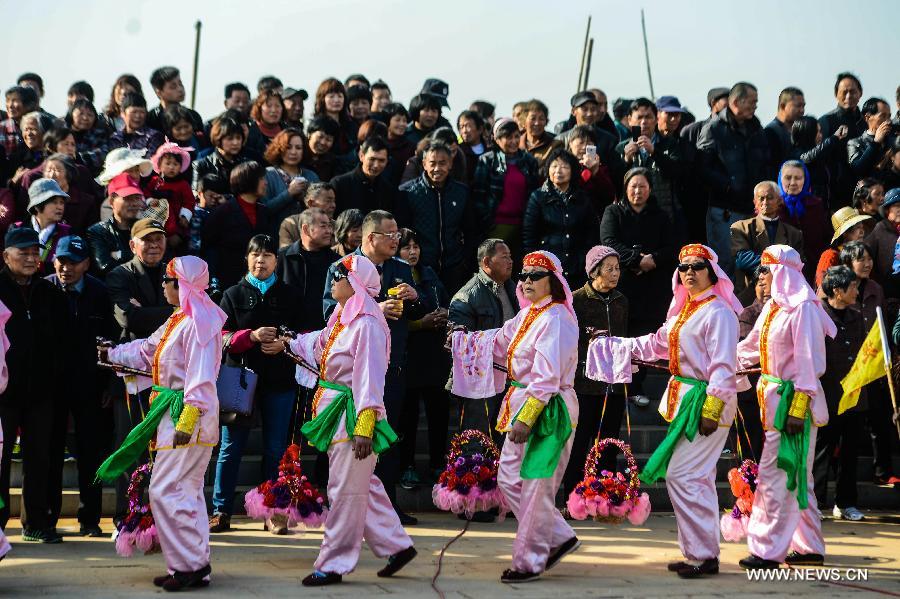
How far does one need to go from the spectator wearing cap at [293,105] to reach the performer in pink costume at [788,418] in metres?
6.54

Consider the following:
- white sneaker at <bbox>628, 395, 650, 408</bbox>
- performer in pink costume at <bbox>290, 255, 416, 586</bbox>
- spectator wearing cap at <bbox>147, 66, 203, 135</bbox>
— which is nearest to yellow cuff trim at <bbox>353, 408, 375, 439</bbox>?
performer in pink costume at <bbox>290, 255, 416, 586</bbox>

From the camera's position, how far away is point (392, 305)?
28.7ft

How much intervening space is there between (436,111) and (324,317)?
4425 mm

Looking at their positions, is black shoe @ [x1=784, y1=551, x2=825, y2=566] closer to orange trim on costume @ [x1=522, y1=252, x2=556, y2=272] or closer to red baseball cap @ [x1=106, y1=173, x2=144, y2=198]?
orange trim on costume @ [x1=522, y1=252, x2=556, y2=272]

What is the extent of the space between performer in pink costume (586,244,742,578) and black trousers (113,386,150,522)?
12.0 ft

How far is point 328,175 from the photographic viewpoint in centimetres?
1238

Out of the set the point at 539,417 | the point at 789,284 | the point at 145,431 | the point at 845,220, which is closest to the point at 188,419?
the point at 145,431

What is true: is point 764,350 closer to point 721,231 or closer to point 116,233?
point 721,231

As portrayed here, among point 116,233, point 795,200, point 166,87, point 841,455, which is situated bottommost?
point 841,455

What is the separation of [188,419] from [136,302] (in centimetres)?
218

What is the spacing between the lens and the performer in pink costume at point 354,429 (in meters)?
7.44

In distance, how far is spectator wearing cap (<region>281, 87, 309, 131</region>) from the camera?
1343 cm

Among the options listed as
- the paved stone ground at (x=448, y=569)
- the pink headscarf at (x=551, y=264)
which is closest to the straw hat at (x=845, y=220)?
the paved stone ground at (x=448, y=569)

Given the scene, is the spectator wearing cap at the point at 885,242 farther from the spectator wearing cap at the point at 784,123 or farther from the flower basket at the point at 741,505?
the flower basket at the point at 741,505
